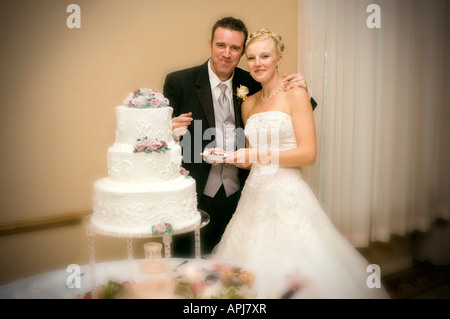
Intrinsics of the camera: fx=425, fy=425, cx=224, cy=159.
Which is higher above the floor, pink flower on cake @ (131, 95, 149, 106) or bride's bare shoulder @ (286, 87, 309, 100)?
bride's bare shoulder @ (286, 87, 309, 100)

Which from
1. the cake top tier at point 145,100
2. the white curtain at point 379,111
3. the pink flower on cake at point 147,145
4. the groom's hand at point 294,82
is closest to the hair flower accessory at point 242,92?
the groom's hand at point 294,82

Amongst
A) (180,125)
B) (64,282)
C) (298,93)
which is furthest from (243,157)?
(64,282)

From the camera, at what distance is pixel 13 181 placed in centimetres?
280

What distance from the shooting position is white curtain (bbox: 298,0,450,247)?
12.5 ft

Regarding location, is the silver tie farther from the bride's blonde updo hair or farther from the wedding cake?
the wedding cake

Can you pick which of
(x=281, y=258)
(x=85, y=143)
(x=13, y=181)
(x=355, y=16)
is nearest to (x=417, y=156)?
(x=355, y=16)

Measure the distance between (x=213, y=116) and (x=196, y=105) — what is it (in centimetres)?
15

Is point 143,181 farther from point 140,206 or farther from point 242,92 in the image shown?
point 242,92

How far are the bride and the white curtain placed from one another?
3.72ft

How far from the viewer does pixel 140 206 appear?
2.08 meters

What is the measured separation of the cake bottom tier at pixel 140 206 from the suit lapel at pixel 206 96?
918mm

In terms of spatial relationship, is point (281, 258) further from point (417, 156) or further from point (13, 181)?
point (417, 156)

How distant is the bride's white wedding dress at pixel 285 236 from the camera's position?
2438 millimetres

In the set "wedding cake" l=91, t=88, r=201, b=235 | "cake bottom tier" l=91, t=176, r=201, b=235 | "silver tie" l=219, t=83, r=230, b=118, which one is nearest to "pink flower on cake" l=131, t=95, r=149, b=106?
"wedding cake" l=91, t=88, r=201, b=235
